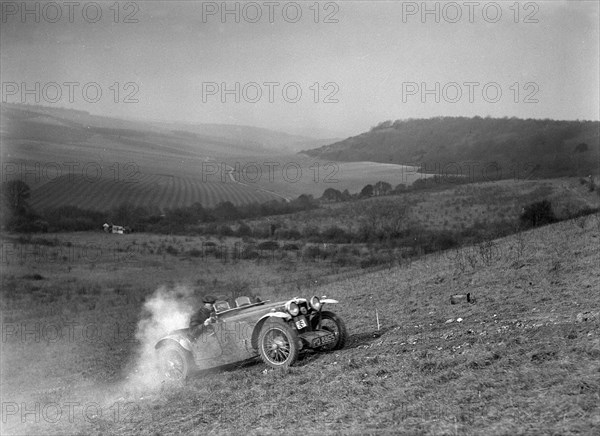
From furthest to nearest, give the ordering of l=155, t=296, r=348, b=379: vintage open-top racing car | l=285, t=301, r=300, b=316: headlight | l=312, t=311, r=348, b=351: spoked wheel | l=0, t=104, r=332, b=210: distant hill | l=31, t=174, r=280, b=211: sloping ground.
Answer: l=0, t=104, r=332, b=210: distant hill, l=31, t=174, r=280, b=211: sloping ground, l=312, t=311, r=348, b=351: spoked wheel, l=285, t=301, r=300, b=316: headlight, l=155, t=296, r=348, b=379: vintage open-top racing car

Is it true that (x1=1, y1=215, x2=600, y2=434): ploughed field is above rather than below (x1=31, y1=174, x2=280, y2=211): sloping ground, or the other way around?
below

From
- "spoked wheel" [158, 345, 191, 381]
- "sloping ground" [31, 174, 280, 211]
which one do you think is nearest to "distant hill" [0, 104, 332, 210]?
"sloping ground" [31, 174, 280, 211]

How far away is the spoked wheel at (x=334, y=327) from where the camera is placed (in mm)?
11812

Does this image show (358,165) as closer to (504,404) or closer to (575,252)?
(575,252)

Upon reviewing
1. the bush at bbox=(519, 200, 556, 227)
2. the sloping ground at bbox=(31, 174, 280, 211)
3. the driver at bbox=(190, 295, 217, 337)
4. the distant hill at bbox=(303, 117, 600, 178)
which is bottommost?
the driver at bbox=(190, 295, 217, 337)

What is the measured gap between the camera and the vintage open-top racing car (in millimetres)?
11281

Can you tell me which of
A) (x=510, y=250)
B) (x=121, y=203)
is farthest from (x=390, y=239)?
(x=121, y=203)

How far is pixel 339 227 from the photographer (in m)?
58.0

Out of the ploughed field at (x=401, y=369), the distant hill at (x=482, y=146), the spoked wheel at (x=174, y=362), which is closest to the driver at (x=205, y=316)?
the spoked wheel at (x=174, y=362)

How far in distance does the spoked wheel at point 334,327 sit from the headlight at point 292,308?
658 millimetres

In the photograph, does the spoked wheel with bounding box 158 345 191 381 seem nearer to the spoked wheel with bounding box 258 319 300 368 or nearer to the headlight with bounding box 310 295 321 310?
the spoked wheel with bounding box 258 319 300 368

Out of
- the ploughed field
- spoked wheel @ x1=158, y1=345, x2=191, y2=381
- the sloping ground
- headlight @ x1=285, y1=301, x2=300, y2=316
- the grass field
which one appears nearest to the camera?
the ploughed field

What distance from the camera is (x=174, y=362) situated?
12.2 m

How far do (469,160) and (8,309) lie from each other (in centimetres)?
9346
